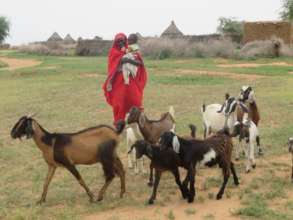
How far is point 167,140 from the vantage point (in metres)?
6.23

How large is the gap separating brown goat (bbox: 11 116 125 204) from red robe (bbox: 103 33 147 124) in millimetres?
1839

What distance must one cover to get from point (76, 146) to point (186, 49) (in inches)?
1252

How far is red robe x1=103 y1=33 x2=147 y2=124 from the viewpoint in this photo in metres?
8.35

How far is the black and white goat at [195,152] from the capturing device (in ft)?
20.5

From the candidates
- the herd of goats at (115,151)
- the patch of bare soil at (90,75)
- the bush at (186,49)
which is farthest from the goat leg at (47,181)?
the bush at (186,49)

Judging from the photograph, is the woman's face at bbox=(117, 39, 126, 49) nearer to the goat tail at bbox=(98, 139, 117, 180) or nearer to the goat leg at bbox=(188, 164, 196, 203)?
the goat tail at bbox=(98, 139, 117, 180)

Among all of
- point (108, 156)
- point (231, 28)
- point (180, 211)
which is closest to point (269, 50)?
point (231, 28)

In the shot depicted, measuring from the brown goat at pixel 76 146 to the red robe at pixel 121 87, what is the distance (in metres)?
1.84

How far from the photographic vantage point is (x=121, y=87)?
8422mm

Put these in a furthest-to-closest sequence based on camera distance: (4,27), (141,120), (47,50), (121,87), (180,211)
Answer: (4,27)
(47,50)
(121,87)
(141,120)
(180,211)

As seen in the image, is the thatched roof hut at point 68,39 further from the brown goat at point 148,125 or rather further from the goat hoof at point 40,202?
the goat hoof at point 40,202

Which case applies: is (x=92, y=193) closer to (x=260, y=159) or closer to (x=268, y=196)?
(x=268, y=196)

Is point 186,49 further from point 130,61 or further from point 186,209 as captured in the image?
point 186,209

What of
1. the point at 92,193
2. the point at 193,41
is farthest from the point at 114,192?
the point at 193,41
